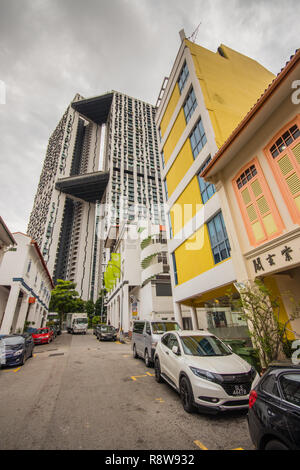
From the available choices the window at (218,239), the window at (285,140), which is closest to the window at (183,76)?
the window at (285,140)

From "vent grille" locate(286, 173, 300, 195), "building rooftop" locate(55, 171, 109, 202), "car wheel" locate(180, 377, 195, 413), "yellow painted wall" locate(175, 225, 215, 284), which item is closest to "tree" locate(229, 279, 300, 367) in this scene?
"car wheel" locate(180, 377, 195, 413)

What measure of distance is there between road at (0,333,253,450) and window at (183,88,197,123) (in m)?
16.0

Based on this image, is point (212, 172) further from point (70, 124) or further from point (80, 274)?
point (70, 124)

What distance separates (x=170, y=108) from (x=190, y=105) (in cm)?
383

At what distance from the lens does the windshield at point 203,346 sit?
560cm

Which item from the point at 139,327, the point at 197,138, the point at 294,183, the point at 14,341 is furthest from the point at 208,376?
the point at 197,138

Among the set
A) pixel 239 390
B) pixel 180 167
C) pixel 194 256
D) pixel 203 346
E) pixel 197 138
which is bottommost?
pixel 239 390

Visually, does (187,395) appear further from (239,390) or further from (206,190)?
(206,190)

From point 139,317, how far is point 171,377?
26666 millimetres

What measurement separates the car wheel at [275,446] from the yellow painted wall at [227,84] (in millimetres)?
11557

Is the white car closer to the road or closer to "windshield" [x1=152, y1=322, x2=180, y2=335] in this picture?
the road

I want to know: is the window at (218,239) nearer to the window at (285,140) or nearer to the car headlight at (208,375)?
the window at (285,140)

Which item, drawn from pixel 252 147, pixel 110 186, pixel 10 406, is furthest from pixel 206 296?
pixel 110 186

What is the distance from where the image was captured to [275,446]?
236cm
